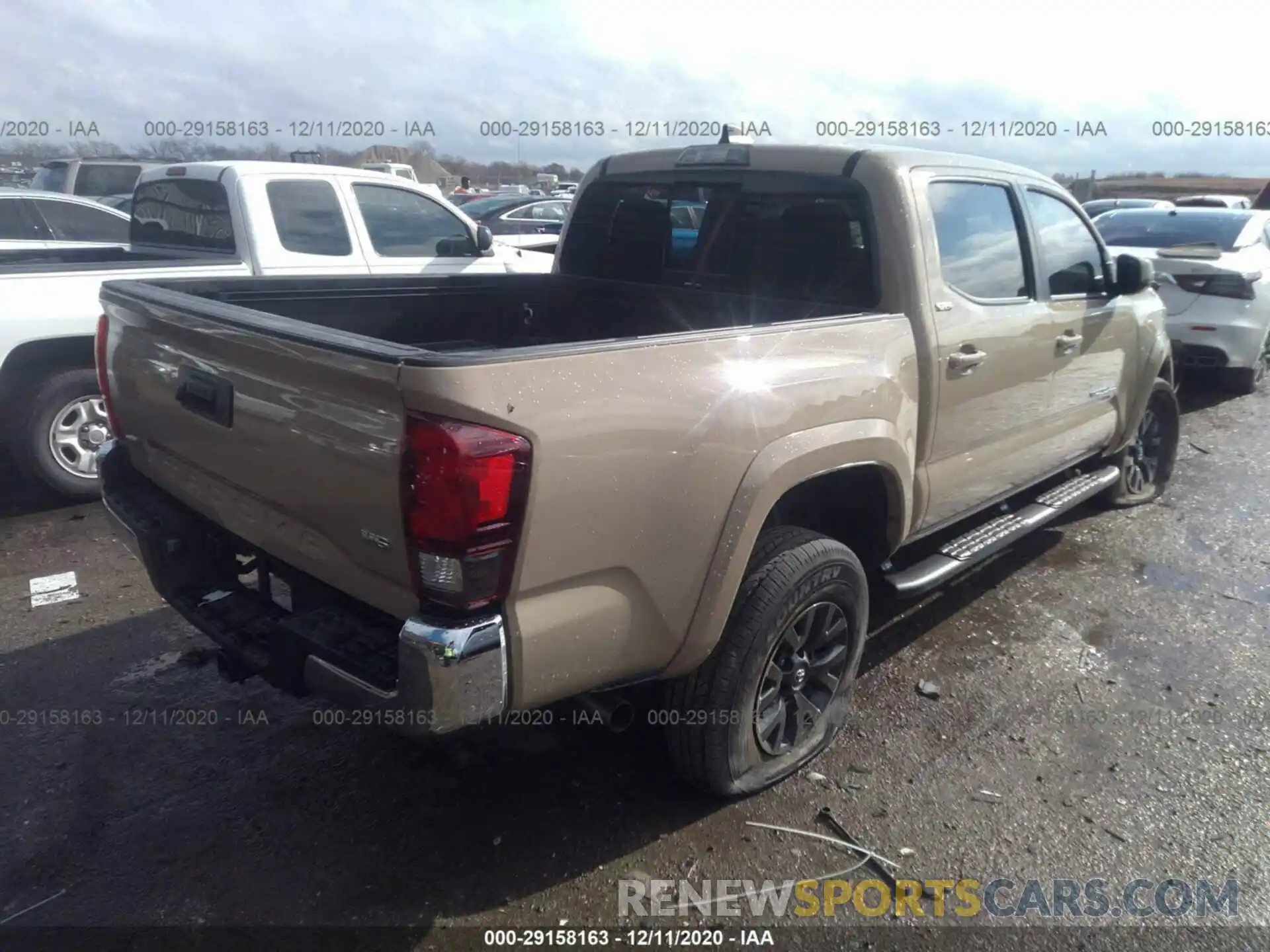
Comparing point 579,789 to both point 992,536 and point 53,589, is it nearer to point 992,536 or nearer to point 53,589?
point 992,536

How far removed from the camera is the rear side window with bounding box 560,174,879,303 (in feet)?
11.4

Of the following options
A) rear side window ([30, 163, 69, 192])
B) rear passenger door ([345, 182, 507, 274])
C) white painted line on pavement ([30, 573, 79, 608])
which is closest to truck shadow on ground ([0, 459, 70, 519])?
white painted line on pavement ([30, 573, 79, 608])

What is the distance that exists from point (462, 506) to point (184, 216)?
17.9 ft

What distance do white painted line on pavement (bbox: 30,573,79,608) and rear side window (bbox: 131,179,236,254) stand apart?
241 centimetres

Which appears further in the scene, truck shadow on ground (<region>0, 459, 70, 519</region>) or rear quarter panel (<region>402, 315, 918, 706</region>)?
truck shadow on ground (<region>0, 459, 70, 519</region>)

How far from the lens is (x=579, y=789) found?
10.2 feet

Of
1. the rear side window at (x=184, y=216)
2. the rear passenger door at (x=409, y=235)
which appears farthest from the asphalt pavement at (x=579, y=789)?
the rear passenger door at (x=409, y=235)

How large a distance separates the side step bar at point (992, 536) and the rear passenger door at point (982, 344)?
12 cm

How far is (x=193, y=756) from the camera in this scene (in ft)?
10.6

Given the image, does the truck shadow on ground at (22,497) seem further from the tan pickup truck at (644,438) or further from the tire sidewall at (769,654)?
the tire sidewall at (769,654)

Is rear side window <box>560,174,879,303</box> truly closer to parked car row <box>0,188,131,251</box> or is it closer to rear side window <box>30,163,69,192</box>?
parked car row <box>0,188,131,251</box>

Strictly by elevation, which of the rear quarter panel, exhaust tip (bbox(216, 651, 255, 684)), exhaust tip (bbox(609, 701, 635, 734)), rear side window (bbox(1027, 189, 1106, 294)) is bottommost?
exhaust tip (bbox(609, 701, 635, 734))

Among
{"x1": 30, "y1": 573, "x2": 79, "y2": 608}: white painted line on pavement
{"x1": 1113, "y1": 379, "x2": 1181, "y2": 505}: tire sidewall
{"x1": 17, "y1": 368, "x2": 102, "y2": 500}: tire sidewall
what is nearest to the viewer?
{"x1": 30, "y1": 573, "x2": 79, "y2": 608}: white painted line on pavement

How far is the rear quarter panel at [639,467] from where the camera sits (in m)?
2.13
